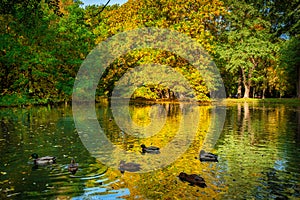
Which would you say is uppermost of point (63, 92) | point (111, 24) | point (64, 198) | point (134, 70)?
point (111, 24)

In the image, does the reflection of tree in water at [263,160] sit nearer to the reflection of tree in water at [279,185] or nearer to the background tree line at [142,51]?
the reflection of tree in water at [279,185]

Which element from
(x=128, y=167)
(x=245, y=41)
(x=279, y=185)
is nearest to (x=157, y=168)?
(x=128, y=167)

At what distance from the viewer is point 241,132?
25.5 m

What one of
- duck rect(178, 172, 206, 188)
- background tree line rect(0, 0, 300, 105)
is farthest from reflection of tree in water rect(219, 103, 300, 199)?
background tree line rect(0, 0, 300, 105)

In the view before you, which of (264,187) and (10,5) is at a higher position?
(10,5)

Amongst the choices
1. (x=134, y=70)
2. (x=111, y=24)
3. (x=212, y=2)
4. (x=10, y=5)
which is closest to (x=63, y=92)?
(x=134, y=70)

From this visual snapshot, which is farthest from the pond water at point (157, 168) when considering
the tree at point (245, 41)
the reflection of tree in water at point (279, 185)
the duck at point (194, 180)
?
the tree at point (245, 41)

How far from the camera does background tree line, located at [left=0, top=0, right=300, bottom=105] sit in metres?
51.5

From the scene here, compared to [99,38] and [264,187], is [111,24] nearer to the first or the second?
[99,38]

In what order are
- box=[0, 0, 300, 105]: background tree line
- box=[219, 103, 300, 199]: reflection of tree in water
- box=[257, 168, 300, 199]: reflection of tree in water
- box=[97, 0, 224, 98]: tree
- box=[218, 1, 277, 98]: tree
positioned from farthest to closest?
box=[218, 1, 277, 98]: tree, box=[97, 0, 224, 98]: tree, box=[0, 0, 300, 105]: background tree line, box=[219, 103, 300, 199]: reflection of tree in water, box=[257, 168, 300, 199]: reflection of tree in water

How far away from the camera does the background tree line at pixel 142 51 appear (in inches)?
2029

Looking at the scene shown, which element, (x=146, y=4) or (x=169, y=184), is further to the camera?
(x=146, y=4)

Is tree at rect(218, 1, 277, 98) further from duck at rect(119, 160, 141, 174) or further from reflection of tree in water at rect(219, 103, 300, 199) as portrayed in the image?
duck at rect(119, 160, 141, 174)

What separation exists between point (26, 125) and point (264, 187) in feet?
69.2
